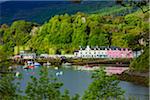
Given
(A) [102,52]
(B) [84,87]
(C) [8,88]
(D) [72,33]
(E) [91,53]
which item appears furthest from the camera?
(D) [72,33]

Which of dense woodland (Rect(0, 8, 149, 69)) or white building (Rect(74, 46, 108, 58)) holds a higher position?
dense woodland (Rect(0, 8, 149, 69))

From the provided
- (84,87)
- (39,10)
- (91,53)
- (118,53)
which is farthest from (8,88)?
(39,10)

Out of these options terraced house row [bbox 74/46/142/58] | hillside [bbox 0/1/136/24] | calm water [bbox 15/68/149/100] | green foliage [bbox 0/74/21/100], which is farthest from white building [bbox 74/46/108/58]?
green foliage [bbox 0/74/21/100]

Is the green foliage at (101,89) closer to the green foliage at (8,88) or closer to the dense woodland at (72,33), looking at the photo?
the green foliage at (8,88)

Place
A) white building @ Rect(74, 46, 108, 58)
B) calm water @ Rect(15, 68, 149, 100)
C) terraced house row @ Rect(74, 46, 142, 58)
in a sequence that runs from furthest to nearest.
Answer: white building @ Rect(74, 46, 108, 58), terraced house row @ Rect(74, 46, 142, 58), calm water @ Rect(15, 68, 149, 100)

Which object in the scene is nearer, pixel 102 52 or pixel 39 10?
pixel 102 52

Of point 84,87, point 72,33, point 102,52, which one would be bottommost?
point 84,87

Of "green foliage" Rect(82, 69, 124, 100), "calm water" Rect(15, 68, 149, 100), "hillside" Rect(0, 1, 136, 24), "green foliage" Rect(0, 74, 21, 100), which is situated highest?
"hillside" Rect(0, 1, 136, 24)

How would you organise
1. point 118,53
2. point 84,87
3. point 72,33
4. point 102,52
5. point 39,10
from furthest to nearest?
point 39,10
point 72,33
point 102,52
point 118,53
point 84,87

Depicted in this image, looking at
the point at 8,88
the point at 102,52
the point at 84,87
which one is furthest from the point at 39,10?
the point at 8,88

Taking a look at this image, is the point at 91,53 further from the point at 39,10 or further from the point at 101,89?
the point at 101,89

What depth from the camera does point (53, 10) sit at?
40.7 meters

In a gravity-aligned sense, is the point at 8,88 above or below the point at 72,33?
below

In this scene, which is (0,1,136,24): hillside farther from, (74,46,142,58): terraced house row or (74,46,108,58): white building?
(74,46,108,58): white building
